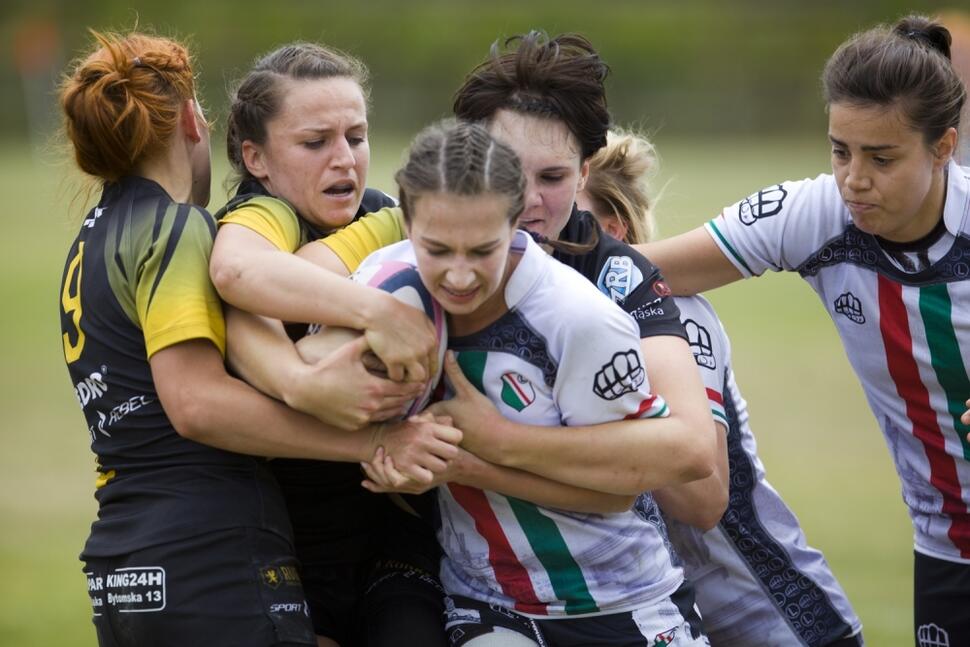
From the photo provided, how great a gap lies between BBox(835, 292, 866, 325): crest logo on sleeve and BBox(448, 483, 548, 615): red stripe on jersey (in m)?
1.63

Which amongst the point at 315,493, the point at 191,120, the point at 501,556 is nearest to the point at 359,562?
the point at 315,493

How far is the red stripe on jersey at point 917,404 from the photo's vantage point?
13.9 ft

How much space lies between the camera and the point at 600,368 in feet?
10.4

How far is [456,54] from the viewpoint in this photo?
48.5 m

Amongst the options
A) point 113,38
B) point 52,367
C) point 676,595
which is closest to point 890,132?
point 676,595

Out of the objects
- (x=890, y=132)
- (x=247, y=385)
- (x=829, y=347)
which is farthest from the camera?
(x=829, y=347)

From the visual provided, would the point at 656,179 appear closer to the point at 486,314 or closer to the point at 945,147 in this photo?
the point at 945,147

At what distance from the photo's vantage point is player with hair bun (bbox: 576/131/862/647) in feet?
13.1

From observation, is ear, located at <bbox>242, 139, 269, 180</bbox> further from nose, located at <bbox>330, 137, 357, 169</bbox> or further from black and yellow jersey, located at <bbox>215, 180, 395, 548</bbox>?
nose, located at <bbox>330, 137, 357, 169</bbox>

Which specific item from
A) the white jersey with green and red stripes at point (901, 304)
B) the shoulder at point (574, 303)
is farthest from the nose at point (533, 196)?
the white jersey with green and red stripes at point (901, 304)

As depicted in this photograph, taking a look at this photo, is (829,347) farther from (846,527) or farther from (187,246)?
(187,246)

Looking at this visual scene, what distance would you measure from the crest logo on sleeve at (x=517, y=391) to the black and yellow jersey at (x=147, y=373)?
0.70m

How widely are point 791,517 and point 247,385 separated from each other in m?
1.84

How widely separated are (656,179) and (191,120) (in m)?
7.70
